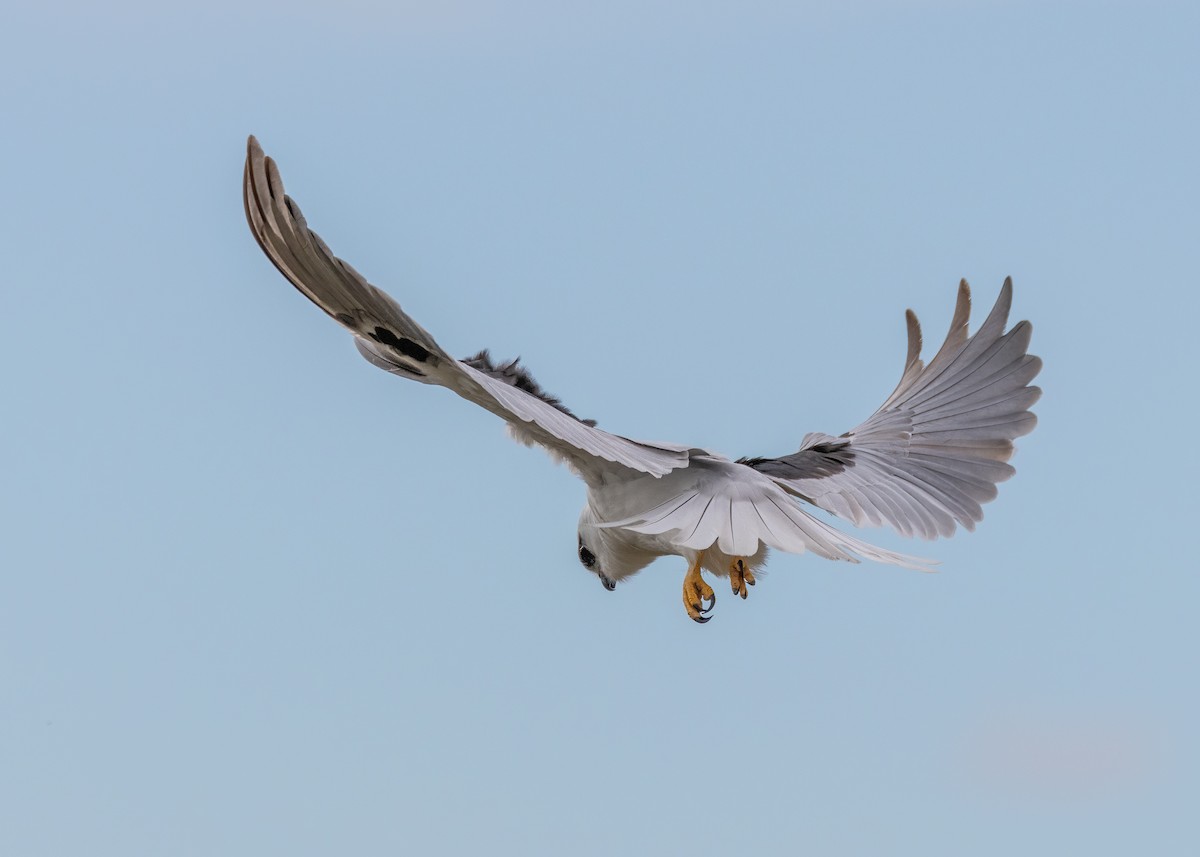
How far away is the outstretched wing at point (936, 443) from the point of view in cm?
741

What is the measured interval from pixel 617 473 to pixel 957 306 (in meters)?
2.71

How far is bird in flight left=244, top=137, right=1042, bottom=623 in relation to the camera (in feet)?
18.2

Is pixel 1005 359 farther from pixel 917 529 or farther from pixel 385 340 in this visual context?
pixel 385 340

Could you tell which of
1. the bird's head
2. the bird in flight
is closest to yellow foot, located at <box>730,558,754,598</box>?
the bird in flight

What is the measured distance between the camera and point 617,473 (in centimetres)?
651

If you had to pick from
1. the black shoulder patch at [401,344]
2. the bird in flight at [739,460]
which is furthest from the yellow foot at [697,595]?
the black shoulder patch at [401,344]

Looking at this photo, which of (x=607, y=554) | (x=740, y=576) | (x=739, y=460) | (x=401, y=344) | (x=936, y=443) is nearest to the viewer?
(x=401, y=344)

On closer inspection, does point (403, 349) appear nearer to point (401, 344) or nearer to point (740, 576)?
point (401, 344)

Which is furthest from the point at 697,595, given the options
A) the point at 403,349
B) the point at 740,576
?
the point at 403,349

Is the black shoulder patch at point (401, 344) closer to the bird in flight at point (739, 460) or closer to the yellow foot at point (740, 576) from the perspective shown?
the bird in flight at point (739, 460)

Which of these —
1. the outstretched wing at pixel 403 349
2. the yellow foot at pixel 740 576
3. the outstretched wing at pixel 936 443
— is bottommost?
the outstretched wing at pixel 403 349

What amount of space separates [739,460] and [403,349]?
221 centimetres

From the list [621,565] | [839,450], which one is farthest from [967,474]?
[621,565]

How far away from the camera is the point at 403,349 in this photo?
18.9 feet
